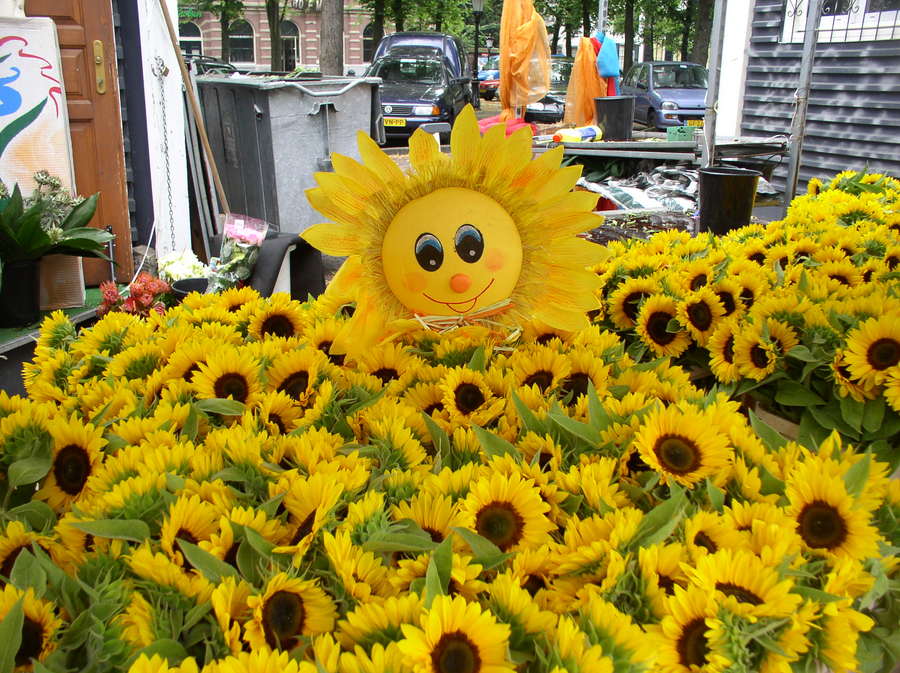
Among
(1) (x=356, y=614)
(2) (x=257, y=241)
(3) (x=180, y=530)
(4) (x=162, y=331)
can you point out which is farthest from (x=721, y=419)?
(2) (x=257, y=241)

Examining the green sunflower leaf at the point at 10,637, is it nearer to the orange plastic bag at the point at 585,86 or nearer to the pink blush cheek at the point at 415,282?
the pink blush cheek at the point at 415,282

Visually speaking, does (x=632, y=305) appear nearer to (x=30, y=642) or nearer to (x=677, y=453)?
(x=677, y=453)

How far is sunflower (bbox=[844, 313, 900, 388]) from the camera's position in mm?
1602

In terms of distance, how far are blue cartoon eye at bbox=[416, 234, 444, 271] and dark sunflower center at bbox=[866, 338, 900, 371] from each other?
946mm

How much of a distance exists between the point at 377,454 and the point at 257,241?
352 cm

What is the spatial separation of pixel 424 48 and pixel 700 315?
14819 mm

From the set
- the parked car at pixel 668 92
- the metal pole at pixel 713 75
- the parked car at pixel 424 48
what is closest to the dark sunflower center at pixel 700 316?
the metal pole at pixel 713 75

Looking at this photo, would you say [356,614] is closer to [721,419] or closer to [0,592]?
[0,592]

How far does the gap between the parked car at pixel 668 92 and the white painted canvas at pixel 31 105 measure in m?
13.9

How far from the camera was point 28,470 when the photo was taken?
1148 mm

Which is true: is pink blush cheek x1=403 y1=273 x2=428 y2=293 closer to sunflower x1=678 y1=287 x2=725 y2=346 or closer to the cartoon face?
the cartoon face

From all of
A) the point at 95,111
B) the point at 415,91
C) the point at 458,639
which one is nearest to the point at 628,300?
the point at 458,639

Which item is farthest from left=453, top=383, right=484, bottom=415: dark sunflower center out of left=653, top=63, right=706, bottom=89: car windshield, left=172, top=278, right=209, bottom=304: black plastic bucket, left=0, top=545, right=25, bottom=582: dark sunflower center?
left=653, top=63, right=706, bottom=89: car windshield

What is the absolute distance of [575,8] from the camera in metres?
34.0
